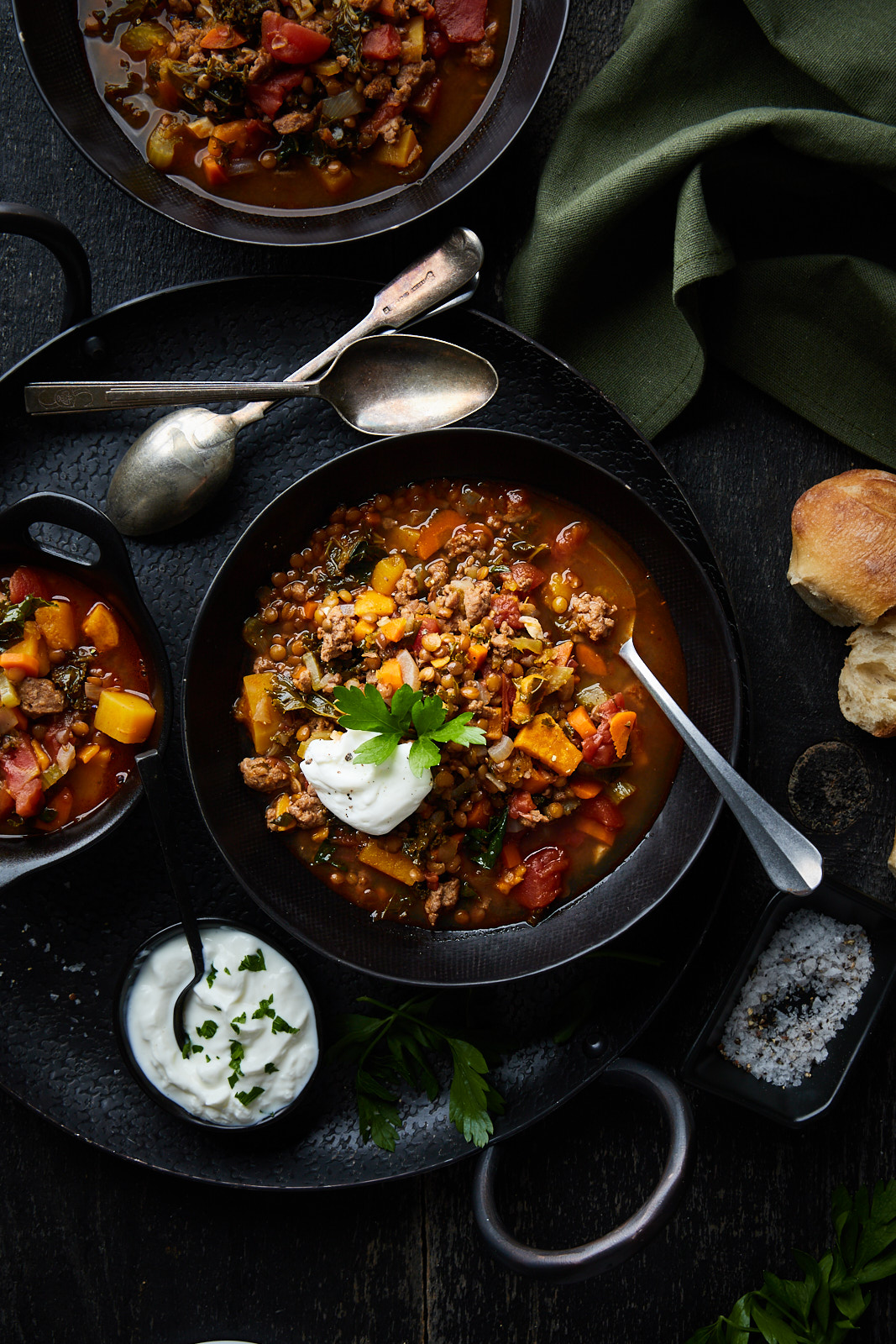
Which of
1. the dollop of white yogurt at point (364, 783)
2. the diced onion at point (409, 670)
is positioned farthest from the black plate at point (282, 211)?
the dollop of white yogurt at point (364, 783)

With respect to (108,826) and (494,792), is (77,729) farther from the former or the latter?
(494,792)

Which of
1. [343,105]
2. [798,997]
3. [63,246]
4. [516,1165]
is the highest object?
[343,105]

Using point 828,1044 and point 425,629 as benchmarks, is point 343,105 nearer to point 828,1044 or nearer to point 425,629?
point 425,629

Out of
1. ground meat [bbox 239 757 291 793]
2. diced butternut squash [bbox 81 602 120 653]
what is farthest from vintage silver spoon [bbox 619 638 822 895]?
diced butternut squash [bbox 81 602 120 653]

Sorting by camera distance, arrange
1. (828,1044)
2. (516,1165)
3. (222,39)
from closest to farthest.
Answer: (222,39) → (828,1044) → (516,1165)

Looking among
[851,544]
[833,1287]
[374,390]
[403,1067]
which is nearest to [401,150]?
[374,390]

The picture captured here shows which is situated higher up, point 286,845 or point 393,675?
point 393,675
